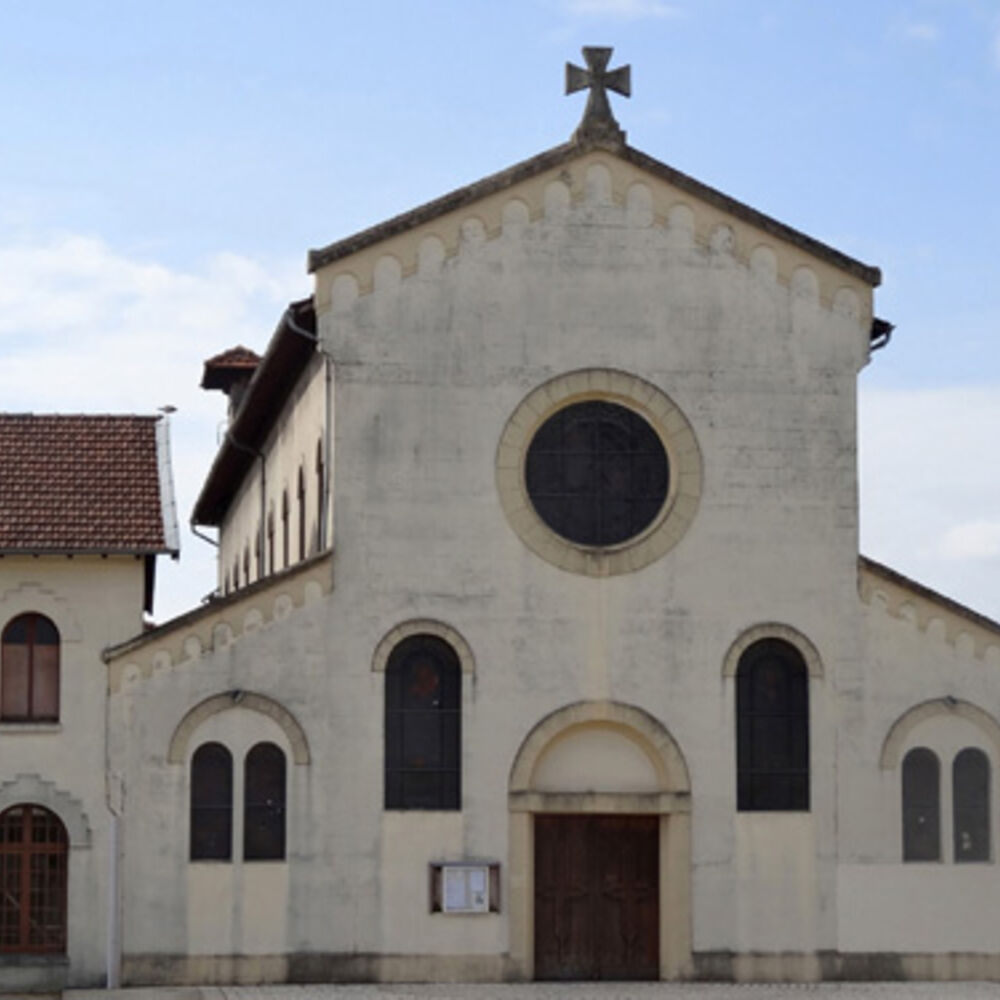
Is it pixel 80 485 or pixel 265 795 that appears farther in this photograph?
pixel 80 485

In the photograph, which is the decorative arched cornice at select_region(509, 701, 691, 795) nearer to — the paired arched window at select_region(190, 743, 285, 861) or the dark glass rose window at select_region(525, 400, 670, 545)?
the dark glass rose window at select_region(525, 400, 670, 545)

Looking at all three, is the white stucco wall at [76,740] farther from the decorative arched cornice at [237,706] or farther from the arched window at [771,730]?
the arched window at [771,730]

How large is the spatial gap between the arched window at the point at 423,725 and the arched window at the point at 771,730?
155 inches

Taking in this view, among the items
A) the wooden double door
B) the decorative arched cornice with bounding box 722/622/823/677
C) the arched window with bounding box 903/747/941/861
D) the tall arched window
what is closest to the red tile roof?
the tall arched window

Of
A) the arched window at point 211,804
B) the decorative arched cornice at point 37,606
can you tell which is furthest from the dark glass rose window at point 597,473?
the decorative arched cornice at point 37,606

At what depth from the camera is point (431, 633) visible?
1387 inches

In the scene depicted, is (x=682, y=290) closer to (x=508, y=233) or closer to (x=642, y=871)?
(x=508, y=233)

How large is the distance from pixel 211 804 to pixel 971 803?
10623 mm

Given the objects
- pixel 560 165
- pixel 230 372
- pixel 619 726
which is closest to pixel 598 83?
pixel 560 165

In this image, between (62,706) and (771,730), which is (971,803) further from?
(62,706)

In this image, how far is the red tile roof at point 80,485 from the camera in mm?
35656

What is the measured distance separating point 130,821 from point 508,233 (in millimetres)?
9561

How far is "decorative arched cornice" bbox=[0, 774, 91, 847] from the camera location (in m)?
34.8

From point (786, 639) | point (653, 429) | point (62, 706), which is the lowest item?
point (62, 706)
